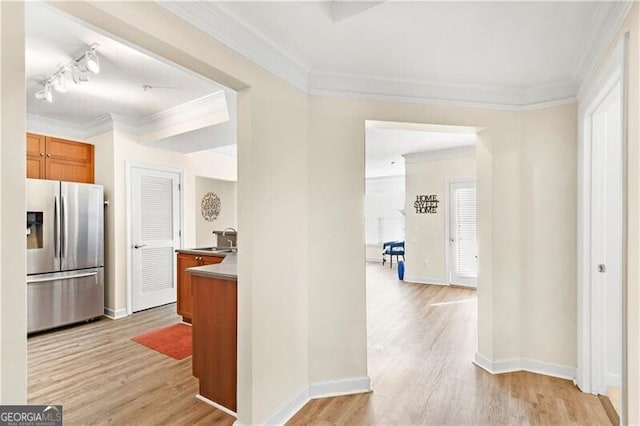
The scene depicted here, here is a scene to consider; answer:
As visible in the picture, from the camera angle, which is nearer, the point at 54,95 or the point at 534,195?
the point at 534,195

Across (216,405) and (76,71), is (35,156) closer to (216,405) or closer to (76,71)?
(76,71)

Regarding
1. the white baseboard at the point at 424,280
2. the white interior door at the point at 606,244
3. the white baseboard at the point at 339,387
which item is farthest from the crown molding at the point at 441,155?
the white baseboard at the point at 339,387

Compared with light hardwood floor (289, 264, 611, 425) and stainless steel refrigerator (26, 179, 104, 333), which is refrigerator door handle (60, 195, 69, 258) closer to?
stainless steel refrigerator (26, 179, 104, 333)

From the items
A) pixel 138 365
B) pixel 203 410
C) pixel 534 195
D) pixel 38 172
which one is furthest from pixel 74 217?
pixel 534 195

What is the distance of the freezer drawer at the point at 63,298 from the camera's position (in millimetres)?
3613

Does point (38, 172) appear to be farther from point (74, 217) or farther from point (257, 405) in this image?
point (257, 405)

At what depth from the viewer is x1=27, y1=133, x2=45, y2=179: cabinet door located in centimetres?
382

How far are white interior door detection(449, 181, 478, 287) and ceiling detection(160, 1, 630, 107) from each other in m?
3.48

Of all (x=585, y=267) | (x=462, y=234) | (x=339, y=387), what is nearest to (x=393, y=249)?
(x=462, y=234)

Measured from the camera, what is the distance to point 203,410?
2238 millimetres

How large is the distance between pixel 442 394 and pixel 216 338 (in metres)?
1.72

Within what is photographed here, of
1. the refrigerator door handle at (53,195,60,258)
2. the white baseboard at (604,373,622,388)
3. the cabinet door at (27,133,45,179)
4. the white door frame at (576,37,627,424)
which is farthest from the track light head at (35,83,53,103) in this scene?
the white baseboard at (604,373,622,388)

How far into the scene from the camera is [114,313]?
4246 mm

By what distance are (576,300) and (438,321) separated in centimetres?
175
